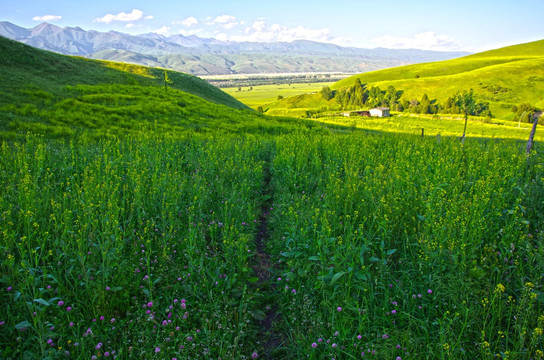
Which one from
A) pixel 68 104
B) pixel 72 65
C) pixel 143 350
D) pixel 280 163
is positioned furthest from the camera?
pixel 72 65

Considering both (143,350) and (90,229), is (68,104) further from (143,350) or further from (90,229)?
(143,350)

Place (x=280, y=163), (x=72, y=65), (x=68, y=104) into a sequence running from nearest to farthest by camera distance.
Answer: (x=280, y=163) < (x=68, y=104) < (x=72, y=65)

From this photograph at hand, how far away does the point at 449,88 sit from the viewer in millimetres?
121938

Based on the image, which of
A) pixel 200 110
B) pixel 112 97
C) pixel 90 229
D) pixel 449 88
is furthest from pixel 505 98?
pixel 90 229

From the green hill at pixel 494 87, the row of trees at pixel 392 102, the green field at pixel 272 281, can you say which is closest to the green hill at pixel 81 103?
the green field at pixel 272 281

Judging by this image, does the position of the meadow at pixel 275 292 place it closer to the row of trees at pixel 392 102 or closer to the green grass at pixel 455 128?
the green grass at pixel 455 128

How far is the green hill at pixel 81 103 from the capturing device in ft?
51.3

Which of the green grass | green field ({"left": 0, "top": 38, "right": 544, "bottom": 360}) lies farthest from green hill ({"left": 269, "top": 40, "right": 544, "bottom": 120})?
green field ({"left": 0, "top": 38, "right": 544, "bottom": 360})

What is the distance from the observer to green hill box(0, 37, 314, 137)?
51.3 feet

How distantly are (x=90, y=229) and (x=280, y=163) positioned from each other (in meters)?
7.18

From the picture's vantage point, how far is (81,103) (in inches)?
787

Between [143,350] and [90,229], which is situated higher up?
[90,229]

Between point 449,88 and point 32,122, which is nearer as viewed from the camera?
point 32,122

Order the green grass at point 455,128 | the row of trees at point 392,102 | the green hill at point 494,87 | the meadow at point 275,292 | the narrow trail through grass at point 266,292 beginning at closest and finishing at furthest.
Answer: the meadow at point 275,292, the narrow trail through grass at point 266,292, the green grass at point 455,128, the row of trees at point 392,102, the green hill at point 494,87
